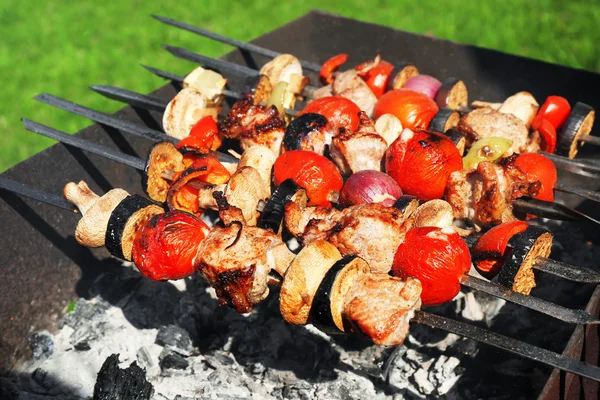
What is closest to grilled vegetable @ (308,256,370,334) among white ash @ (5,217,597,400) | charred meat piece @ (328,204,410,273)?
charred meat piece @ (328,204,410,273)

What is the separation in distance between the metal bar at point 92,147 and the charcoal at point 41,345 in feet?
3.64

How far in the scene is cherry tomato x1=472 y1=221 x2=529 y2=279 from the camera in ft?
8.61

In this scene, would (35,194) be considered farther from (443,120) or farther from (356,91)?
(443,120)

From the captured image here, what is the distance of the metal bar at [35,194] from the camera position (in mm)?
3047

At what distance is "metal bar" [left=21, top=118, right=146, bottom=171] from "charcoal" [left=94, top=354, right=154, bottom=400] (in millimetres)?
969

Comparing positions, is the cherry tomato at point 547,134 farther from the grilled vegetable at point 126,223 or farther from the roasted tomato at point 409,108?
the grilled vegetable at point 126,223

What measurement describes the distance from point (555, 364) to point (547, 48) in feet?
18.6

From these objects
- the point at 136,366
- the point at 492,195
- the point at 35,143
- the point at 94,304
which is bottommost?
the point at 35,143

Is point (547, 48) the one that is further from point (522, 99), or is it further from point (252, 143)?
point (252, 143)

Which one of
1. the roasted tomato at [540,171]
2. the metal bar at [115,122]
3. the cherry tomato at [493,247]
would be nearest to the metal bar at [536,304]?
the cherry tomato at [493,247]

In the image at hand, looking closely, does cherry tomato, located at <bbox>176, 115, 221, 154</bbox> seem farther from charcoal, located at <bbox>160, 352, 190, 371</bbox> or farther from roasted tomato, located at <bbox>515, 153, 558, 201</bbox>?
roasted tomato, located at <bbox>515, 153, 558, 201</bbox>

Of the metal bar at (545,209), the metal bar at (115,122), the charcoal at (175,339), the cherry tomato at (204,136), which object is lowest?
the charcoal at (175,339)

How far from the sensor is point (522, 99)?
372 cm

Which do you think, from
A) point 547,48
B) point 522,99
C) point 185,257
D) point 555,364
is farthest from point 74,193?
point 547,48
